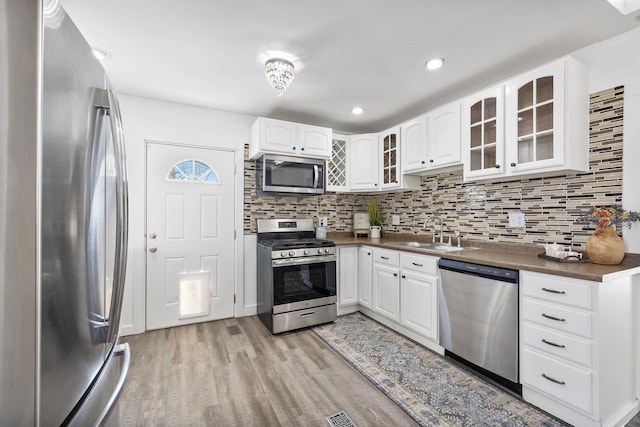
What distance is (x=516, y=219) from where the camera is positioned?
97.4 inches

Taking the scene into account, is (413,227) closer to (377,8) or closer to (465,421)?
(465,421)

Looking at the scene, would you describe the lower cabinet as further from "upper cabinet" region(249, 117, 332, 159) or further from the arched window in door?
the arched window in door

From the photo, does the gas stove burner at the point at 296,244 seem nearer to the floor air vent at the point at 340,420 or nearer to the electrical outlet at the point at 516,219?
the floor air vent at the point at 340,420

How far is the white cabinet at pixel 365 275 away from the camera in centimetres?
329

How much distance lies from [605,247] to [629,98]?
100cm

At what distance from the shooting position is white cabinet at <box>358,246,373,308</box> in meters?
3.29

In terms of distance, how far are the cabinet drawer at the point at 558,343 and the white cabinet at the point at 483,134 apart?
1.17m

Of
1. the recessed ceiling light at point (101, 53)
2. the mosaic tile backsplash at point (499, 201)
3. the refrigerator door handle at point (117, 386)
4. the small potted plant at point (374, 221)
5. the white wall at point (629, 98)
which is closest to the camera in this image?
the refrigerator door handle at point (117, 386)

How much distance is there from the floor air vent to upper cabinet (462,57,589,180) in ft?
6.81

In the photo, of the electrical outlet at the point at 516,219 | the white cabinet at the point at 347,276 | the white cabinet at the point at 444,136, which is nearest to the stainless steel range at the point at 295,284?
the white cabinet at the point at 347,276

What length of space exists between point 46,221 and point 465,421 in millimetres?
2173

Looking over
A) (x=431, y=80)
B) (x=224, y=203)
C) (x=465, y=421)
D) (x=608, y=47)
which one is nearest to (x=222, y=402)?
(x=465, y=421)

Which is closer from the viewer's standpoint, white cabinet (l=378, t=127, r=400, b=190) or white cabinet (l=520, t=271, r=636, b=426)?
white cabinet (l=520, t=271, r=636, b=426)

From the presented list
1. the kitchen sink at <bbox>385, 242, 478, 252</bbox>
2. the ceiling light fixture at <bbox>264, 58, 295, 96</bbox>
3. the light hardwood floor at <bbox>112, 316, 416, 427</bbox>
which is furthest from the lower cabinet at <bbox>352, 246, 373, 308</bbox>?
the ceiling light fixture at <bbox>264, 58, 295, 96</bbox>
